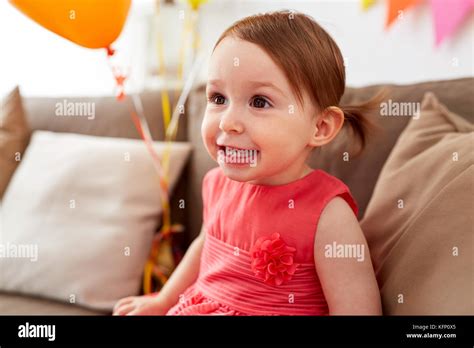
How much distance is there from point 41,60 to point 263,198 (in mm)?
1024

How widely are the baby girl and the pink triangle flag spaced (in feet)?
1.97

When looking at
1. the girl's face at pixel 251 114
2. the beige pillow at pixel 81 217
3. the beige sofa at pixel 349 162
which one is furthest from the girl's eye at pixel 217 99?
the beige pillow at pixel 81 217

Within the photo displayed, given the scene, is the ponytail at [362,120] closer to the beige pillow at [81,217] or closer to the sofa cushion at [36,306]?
the beige pillow at [81,217]

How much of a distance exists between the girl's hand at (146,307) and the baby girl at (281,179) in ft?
0.48

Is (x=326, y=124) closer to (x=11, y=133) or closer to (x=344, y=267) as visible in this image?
(x=344, y=267)

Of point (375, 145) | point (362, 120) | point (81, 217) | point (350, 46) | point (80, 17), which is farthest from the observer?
point (350, 46)

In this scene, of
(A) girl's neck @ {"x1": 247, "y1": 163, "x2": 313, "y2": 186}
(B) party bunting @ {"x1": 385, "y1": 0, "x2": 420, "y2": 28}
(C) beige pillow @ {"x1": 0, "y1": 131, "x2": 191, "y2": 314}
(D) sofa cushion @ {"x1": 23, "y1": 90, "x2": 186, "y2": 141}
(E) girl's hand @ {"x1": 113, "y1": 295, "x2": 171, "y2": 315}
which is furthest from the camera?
(D) sofa cushion @ {"x1": 23, "y1": 90, "x2": 186, "y2": 141}

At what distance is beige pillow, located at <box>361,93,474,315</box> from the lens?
2.79 feet

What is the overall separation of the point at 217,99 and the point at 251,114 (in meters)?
0.08

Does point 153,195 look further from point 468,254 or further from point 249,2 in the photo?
point 468,254

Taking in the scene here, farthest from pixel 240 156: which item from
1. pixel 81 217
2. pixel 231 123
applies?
pixel 81 217

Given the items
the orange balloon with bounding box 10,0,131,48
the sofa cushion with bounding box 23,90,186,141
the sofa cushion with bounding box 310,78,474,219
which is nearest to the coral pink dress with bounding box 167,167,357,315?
the sofa cushion with bounding box 310,78,474,219

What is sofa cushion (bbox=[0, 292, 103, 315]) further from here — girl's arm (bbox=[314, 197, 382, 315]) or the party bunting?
the party bunting

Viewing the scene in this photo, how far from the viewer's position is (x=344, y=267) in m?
0.90
